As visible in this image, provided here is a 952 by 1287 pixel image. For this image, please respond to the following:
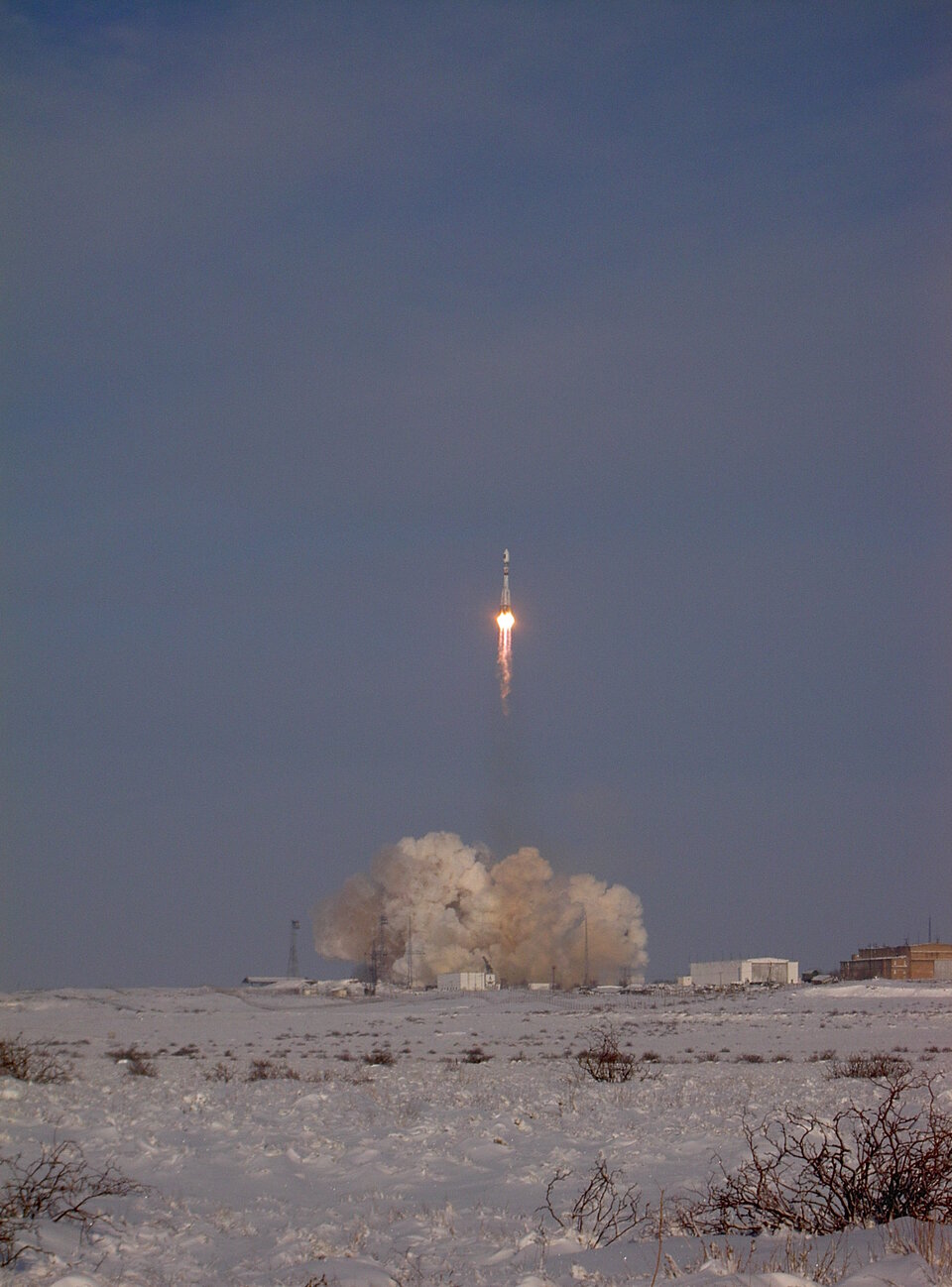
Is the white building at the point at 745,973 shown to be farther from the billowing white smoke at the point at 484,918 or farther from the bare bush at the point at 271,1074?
the bare bush at the point at 271,1074

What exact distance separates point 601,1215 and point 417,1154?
4415mm

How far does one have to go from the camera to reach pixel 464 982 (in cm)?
8400

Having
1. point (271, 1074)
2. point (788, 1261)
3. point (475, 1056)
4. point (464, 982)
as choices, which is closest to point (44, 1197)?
point (788, 1261)

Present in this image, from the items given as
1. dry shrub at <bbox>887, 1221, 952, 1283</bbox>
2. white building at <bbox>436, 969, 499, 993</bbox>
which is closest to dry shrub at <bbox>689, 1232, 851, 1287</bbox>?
dry shrub at <bbox>887, 1221, 952, 1283</bbox>

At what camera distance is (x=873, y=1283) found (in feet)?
23.3

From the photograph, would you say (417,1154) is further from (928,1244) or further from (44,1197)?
(928,1244)

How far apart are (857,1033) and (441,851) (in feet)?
194

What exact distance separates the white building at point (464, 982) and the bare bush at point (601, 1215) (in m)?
71.5

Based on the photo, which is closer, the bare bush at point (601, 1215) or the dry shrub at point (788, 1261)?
the dry shrub at point (788, 1261)

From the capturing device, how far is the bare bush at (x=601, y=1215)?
392 inches

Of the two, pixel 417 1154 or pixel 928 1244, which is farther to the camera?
pixel 417 1154

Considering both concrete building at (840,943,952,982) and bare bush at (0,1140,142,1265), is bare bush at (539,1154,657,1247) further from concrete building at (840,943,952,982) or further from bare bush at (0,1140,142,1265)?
concrete building at (840,943,952,982)

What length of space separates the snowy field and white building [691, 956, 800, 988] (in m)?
64.8

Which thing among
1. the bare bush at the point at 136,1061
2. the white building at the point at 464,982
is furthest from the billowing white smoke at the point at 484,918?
the bare bush at the point at 136,1061
